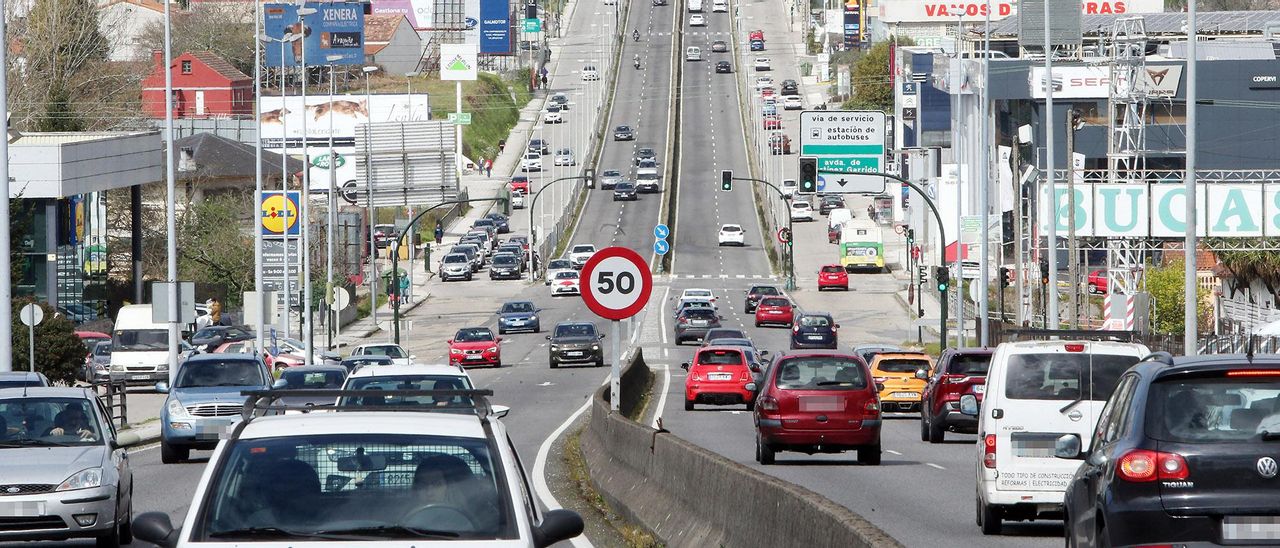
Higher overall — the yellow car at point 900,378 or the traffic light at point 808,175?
the traffic light at point 808,175

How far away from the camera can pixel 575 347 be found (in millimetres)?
51719

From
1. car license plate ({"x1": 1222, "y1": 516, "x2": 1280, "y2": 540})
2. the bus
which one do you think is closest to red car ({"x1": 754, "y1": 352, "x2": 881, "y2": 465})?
car license plate ({"x1": 1222, "y1": 516, "x2": 1280, "y2": 540})

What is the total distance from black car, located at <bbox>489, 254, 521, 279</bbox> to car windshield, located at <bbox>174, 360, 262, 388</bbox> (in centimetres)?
6447

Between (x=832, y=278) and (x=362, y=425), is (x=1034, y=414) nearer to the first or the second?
(x=362, y=425)

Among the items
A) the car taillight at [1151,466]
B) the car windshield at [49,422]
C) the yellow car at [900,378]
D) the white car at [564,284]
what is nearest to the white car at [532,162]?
the white car at [564,284]

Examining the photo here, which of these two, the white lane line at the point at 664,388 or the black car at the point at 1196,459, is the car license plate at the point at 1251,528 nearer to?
the black car at the point at 1196,459

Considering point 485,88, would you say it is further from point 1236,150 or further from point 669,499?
point 669,499

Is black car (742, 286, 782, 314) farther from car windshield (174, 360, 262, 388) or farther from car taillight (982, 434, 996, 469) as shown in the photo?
car taillight (982, 434, 996, 469)

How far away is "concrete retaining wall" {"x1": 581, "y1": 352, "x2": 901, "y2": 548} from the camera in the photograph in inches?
346

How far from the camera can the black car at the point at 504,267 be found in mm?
91125

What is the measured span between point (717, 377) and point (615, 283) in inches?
692

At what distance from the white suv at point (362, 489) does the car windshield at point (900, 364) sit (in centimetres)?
2725

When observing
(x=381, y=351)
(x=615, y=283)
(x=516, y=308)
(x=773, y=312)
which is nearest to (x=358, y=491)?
(x=615, y=283)

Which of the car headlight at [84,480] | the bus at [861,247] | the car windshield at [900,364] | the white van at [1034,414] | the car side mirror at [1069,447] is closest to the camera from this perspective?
the car side mirror at [1069,447]
